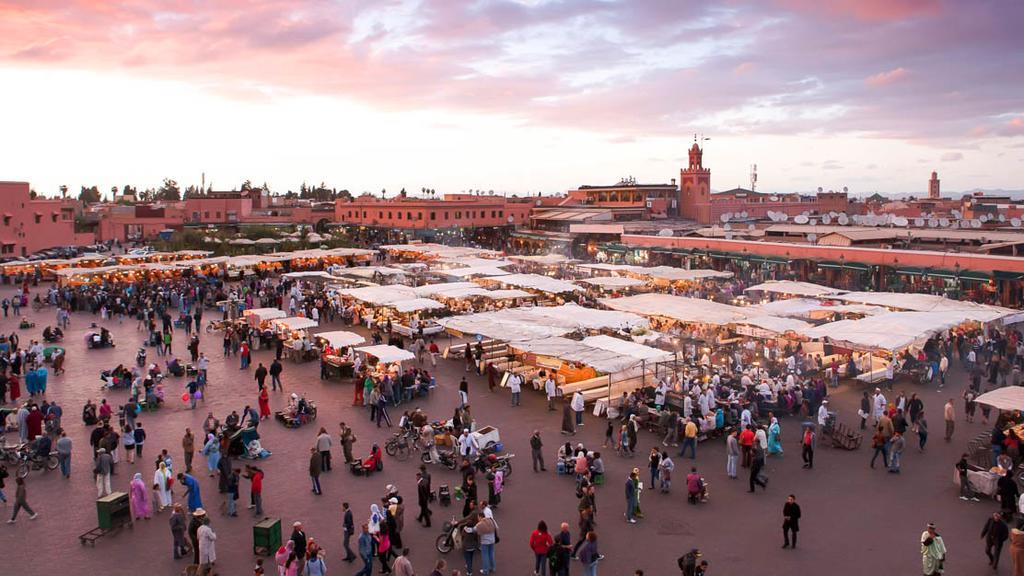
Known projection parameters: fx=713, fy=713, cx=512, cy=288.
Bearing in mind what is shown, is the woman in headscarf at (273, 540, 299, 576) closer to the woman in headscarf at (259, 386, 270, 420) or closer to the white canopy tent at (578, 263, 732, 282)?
the woman in headscarf at (259, 386, 270, 420)

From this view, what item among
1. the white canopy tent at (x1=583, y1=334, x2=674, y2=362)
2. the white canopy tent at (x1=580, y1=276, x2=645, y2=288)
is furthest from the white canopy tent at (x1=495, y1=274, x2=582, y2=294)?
the white canopy tent at (x1=583, y1=334, x2=674, y2=362)

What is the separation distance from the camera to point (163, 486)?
11039mm

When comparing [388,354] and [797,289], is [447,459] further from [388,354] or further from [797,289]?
[797,289]

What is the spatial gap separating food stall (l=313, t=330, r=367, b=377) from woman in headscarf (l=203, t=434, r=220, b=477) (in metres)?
6.27

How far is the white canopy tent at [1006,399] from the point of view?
487 inches

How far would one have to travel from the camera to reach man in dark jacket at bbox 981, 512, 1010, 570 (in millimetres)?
9008

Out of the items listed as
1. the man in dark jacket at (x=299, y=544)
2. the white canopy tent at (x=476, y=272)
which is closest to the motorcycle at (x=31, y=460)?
the man in dark jacket at (x=299, y=544)

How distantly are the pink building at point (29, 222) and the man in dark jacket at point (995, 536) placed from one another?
57.3 metres

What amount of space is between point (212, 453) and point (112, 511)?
234cm

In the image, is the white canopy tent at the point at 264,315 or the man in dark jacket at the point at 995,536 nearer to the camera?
the man in dark jacket at the point at 995,536

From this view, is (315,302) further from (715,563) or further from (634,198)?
(634,198)

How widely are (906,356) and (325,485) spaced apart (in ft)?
50.0

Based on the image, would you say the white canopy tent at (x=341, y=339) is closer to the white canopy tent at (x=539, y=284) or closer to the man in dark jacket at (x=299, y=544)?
the white canopy tent at (x=539, y=284)

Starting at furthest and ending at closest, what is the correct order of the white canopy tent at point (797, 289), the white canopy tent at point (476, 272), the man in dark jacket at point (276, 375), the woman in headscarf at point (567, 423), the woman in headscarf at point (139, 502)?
the white canopy tent at point (476, 272) < the white canopy tent at point (797, 289) < the man in dark jacket at point (276, 375) < the woman in headscarf at point (567, 423) < the woman in headscarf at point (139, 502)
